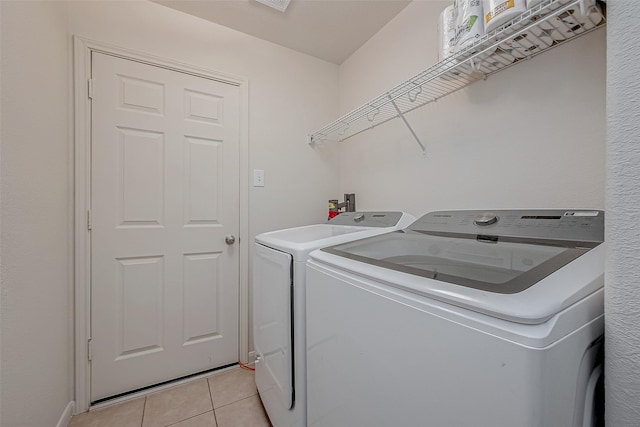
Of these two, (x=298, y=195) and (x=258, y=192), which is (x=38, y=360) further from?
(x=298, y=195)

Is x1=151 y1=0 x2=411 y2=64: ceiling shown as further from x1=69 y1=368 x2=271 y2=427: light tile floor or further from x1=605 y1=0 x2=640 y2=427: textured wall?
x1=69 y1=368 x2=271 y2=427: light tile floor

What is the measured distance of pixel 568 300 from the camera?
458mm

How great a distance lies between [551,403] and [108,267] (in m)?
2.10

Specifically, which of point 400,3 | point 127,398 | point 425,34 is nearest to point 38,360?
point 127,398

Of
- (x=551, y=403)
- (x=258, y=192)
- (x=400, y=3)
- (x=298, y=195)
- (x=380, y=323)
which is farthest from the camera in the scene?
(x=298, y=195)

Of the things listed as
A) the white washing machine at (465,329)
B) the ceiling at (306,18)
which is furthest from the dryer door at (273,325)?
the ceiling at (306,18)

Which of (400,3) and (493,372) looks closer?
(493,372)

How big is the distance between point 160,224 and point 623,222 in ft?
6.93

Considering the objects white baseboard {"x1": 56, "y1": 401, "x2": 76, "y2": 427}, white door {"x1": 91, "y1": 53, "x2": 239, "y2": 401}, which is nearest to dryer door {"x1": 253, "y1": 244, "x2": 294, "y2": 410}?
white door {"x1": 91, "y1": 53, "x2": 239, "y2": 401}

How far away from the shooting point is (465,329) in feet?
1.61

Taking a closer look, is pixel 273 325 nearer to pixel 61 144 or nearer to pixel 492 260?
pixel 492 260

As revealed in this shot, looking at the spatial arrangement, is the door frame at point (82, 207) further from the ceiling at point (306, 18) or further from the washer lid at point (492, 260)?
the washer lid at point (492, 260)

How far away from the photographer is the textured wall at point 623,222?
0.45m

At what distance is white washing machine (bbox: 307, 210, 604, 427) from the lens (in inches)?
16.8
